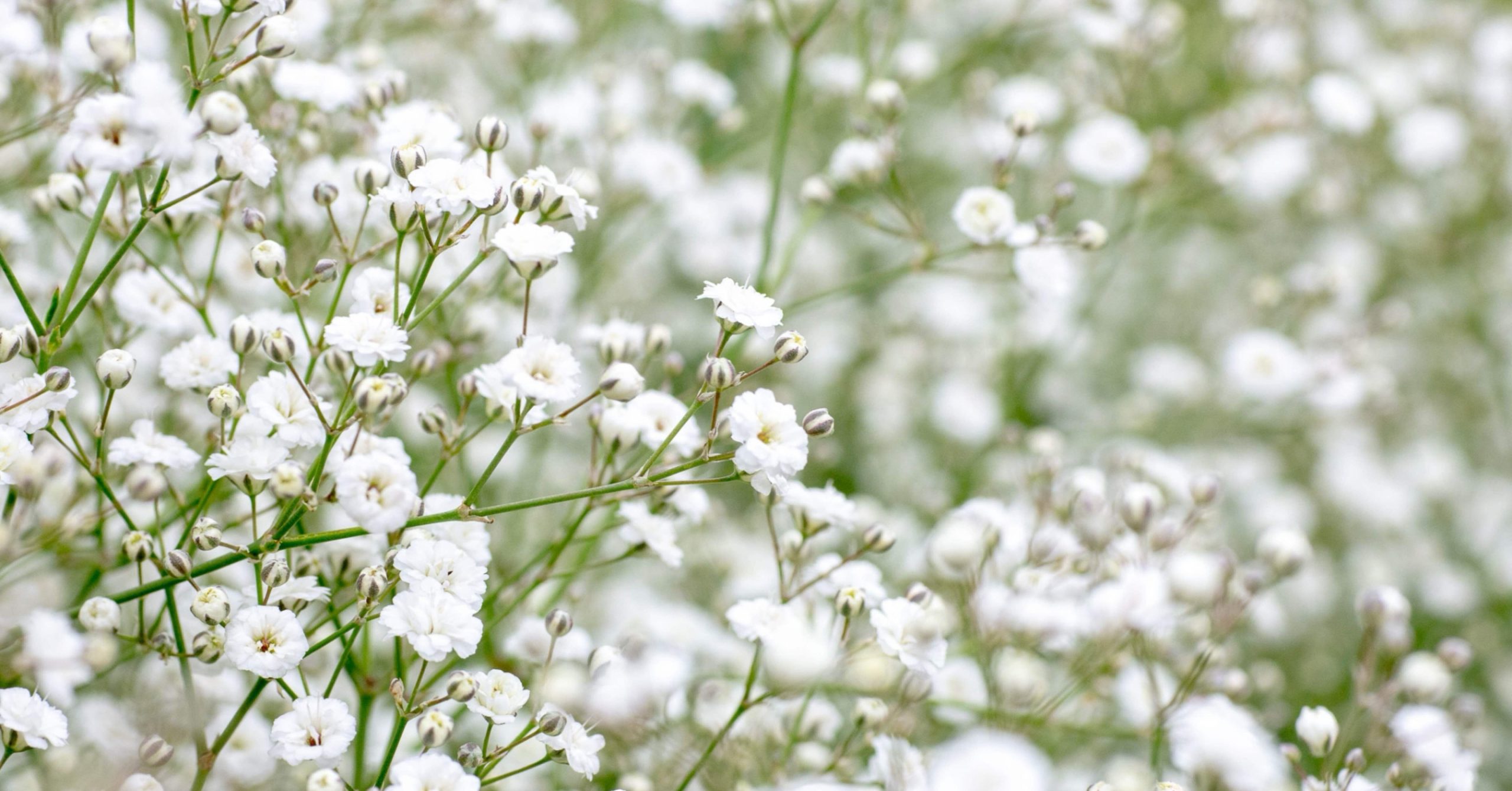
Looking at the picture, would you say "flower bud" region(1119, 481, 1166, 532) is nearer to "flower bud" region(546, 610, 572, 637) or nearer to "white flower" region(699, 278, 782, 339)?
"white flower" region(699, 278, 782, 339)

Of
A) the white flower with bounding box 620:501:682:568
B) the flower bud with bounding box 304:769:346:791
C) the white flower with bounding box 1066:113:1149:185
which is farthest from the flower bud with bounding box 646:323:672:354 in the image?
the white flower with bounding box 1066:113:1149:185

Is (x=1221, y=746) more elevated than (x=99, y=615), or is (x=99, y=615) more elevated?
(x=99, y=615)

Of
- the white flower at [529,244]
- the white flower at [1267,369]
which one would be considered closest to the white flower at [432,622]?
the white flower at [529,244]

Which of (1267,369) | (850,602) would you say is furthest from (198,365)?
(1267,369)

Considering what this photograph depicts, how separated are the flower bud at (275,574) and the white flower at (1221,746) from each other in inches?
39.2

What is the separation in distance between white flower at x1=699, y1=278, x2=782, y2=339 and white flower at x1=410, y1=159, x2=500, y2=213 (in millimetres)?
250

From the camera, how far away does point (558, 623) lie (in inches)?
49.3

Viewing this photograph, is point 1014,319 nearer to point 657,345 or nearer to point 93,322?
point 657,345

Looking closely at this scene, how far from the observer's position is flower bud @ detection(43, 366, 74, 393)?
3.71 feet

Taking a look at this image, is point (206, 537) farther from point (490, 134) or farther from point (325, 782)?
point (490, 134)

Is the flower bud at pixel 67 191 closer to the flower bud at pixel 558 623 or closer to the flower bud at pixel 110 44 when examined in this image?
the flower bud at pixel 110 44

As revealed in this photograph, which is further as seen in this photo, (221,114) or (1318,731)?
(1318,731)

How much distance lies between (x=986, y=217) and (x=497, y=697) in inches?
37.5

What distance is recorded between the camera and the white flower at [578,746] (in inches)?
46.7
